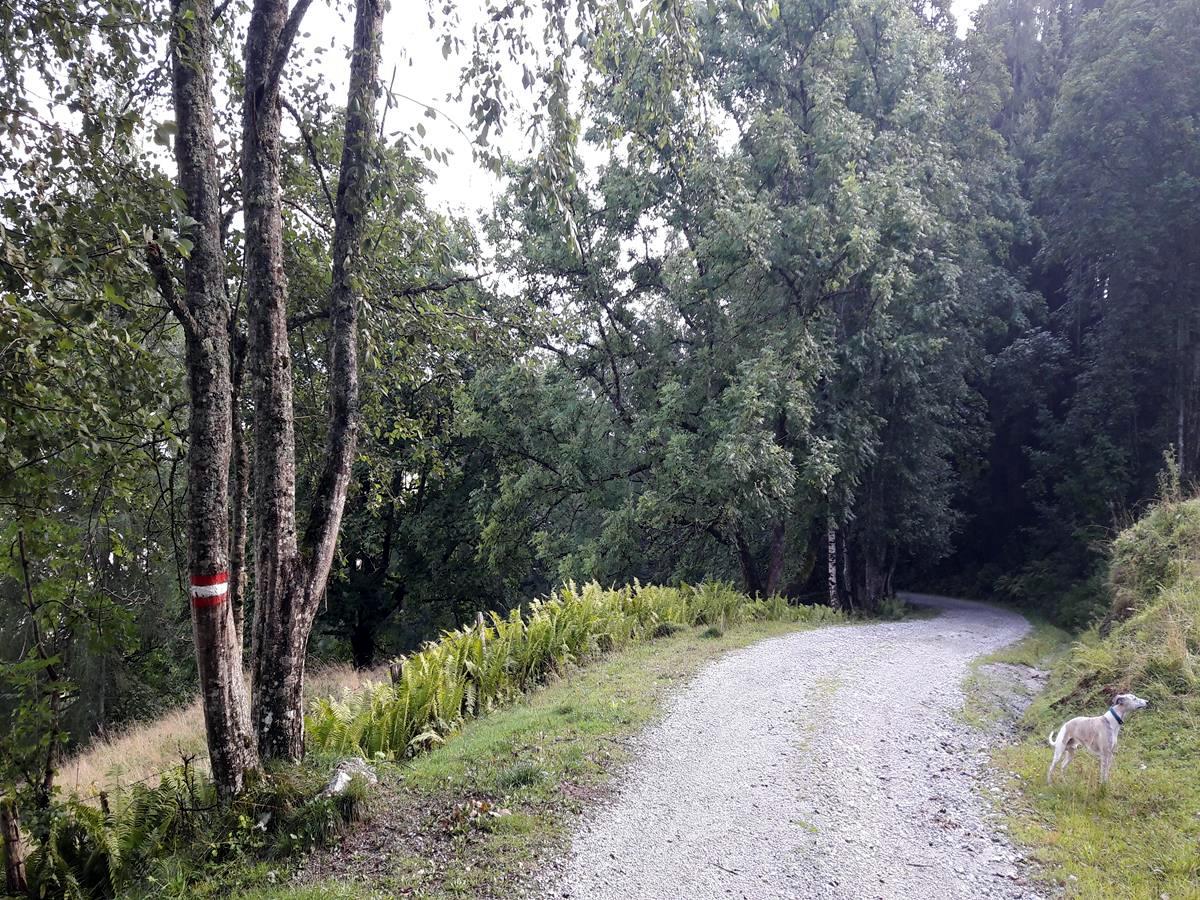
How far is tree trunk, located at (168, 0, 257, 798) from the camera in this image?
184 inches

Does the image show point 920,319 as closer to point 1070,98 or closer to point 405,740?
point 1070,98

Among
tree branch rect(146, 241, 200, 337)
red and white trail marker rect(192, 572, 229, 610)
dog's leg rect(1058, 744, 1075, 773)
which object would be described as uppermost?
tree branch rect(146, 241, 200, 337)

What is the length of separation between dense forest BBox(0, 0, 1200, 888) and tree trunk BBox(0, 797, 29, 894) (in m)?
0.21

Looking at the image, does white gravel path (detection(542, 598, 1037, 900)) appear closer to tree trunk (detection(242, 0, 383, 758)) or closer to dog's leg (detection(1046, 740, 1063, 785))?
Result: dog's leg (detection(1046, 740, 1063, 785))

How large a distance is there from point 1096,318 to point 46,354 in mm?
30389

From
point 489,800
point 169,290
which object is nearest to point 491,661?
point 489,800

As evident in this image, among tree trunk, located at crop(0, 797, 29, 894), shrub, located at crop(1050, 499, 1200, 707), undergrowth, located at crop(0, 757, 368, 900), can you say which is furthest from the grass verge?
tree trunk, located at crop(0, 797, 29, 894)

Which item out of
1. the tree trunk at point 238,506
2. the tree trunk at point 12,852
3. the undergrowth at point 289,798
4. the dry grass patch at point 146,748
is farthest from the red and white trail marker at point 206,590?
the dry grass patch at point 146,748

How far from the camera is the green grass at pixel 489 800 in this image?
4379mm

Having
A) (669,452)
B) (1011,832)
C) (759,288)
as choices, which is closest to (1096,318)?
(759,288)

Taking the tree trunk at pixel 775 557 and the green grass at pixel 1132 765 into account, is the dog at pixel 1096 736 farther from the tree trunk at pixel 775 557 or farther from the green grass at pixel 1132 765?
the tree trunk at pixel 775 557

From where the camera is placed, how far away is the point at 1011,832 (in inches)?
201

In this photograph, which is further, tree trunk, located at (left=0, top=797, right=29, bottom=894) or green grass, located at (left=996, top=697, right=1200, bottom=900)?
tree trunk, located at (left=0, top=797, right=29, bottom=894)

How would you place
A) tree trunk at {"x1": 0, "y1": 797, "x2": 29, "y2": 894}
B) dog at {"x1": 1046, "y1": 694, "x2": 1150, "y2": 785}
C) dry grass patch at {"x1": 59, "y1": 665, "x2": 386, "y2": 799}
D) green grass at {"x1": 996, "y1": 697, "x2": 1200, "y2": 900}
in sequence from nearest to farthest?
green grass at {"x1": 996, "y1": 697, "x2": 1200, "y2": 900} < tree trunk at {"x1": 0, "y1": 797, "x2": 29, "y2": 894} < dog at {"x1": 1046, "y1": 694, "x2": 1150, "y2": 785} < dry grass patch at {"x1": 59, "y1": 665, "x2": 386, "y2": 799}
